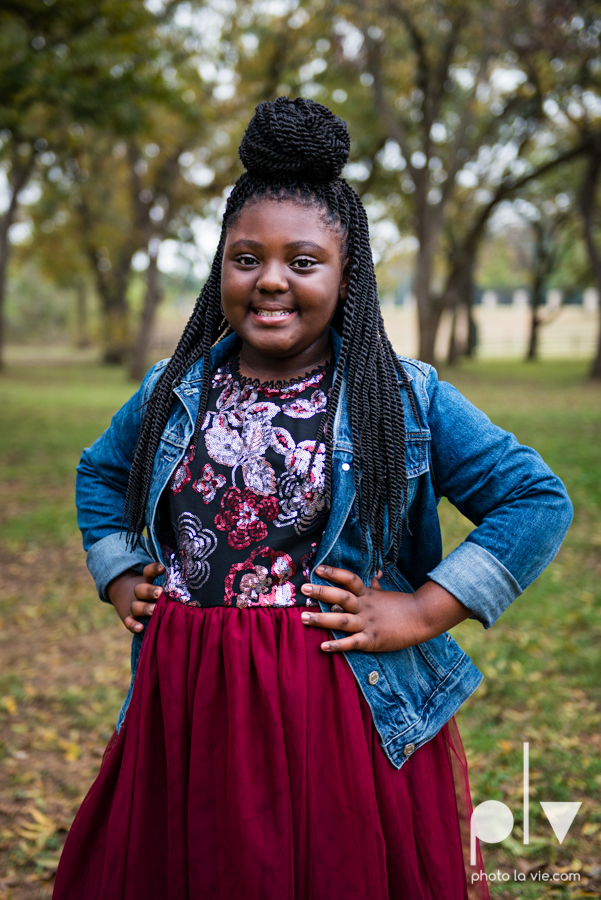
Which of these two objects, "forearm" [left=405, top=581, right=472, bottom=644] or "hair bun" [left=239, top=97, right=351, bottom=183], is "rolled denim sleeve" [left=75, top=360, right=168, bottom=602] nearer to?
"hair bun" [left=239, top=97, right=351, bottom=183]

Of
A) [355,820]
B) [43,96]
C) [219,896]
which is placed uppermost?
[43,96]

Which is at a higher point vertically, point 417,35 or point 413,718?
point 417,35

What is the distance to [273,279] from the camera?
1605 mm

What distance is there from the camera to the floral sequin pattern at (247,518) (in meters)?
1.64

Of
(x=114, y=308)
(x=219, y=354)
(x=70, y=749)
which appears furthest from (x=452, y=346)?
(x=219, y=354)

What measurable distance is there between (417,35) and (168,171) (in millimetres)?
8641

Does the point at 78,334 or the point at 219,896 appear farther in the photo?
the point at 78,334

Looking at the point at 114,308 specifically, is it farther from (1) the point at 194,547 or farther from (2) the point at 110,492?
(1) the point at 194,547

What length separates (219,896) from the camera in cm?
155

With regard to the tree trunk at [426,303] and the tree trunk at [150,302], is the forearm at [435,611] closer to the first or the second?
the tree trunk at [426,303]

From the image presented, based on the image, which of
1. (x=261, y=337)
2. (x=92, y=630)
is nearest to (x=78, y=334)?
(x=92, y=630)

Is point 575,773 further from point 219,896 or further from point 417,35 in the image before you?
point 417,35

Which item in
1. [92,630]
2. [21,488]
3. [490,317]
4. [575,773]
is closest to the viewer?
[575,773]

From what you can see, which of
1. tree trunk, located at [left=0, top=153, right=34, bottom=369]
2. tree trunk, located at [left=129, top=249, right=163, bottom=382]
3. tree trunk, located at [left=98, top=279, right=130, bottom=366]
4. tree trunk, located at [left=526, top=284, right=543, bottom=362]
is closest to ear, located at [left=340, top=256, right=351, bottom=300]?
tree trunk, located at [left=129, top=249, right=163, bottom=382]
